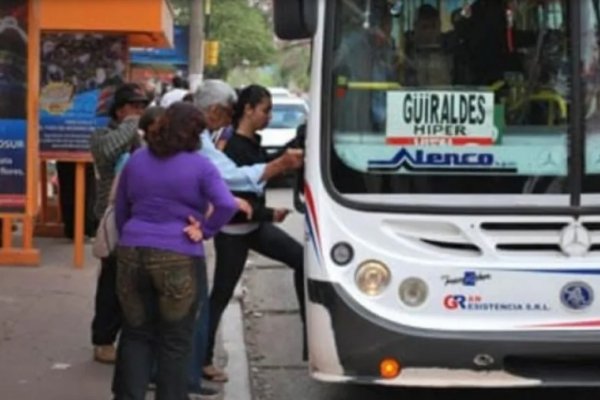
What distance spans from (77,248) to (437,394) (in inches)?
183

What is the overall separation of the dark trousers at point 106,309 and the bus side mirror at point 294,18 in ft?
6.51

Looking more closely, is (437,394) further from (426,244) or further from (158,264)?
(158,264)

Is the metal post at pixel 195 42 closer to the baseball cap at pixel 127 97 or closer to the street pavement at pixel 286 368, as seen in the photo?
the street pavement at pixel 286 368

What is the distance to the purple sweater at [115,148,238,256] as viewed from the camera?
5.96 meters

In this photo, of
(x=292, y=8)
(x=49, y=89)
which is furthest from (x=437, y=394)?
(x=49, y=89)

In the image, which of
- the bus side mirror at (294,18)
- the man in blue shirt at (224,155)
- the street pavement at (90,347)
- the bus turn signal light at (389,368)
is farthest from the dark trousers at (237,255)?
the bus side mirror at (294,18)

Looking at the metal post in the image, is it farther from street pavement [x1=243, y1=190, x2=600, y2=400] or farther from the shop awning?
street pavement [x1=243, y1=190, x2=600, y2=400]

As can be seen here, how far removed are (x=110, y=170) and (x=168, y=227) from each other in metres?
1.86

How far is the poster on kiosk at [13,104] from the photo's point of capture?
10852 millimetres

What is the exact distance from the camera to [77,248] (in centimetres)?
1133

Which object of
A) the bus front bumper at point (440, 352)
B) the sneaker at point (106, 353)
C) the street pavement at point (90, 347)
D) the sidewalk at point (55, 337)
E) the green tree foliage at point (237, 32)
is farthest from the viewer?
the green tree foliage at point (237, 32)

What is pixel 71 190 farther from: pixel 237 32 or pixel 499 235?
pixel 237 32

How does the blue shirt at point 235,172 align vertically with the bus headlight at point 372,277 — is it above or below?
above

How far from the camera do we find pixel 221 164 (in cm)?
705
